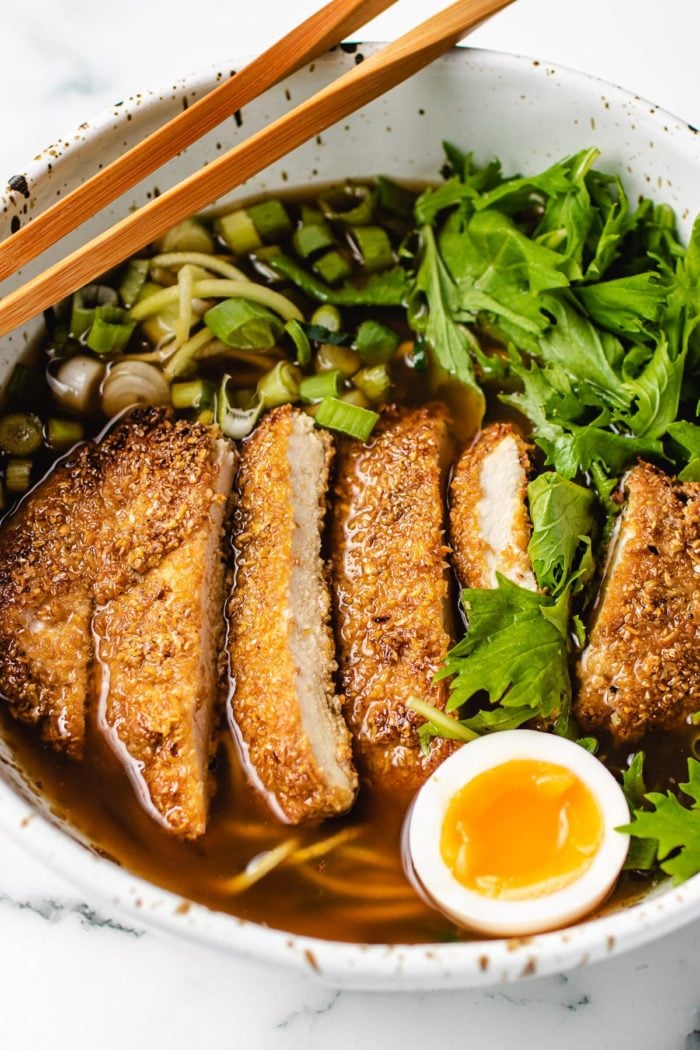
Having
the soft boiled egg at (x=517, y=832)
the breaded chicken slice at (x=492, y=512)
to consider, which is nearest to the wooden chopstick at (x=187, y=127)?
the breaded chicken slice at (x=492, y=512)

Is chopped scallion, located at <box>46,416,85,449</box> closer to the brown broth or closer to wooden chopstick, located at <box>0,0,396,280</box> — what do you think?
wooden chopstick, located at <box>0,0,396,280</box>

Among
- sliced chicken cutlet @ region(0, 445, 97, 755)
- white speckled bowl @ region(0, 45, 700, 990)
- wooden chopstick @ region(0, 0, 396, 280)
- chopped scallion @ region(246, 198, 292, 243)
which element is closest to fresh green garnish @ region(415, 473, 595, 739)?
white speckled bowl @ region(0, 45, 700, 990)

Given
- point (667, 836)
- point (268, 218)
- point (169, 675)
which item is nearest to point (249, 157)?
point (268, 218)

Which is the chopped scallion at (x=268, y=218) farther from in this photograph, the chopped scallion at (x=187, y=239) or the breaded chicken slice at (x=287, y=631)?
the breaded chicken slice at (x=287, y=631)

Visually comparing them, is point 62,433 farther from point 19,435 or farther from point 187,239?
point 187,239

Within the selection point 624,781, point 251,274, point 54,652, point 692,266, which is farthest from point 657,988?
point 251,274

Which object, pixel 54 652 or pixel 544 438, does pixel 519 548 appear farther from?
pixel 54 652
